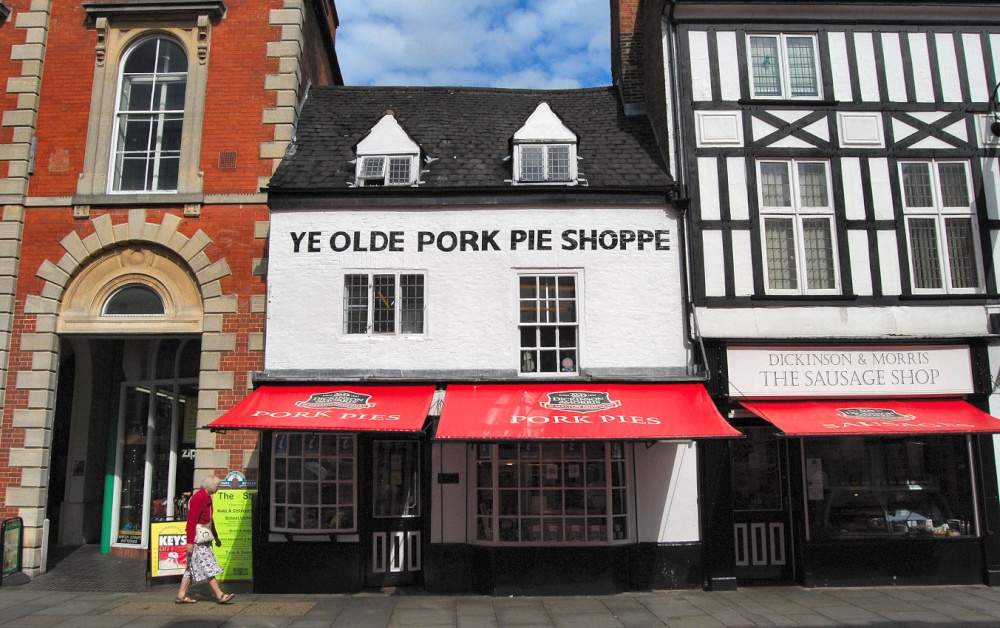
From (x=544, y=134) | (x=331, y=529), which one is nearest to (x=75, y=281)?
(x=331, y=529)

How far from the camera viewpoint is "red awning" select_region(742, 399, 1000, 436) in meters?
9.49

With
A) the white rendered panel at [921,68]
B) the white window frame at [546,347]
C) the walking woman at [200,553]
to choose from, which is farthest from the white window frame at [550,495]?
the white rendered panel at [921,68]

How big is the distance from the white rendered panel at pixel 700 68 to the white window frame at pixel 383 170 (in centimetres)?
485

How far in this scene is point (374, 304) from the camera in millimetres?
10898

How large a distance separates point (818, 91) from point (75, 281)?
12917 millimetres

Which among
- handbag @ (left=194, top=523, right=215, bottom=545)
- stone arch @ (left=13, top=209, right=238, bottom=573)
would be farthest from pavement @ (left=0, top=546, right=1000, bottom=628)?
stone arch @ (left=13, top=209, right=238, bottom=573)

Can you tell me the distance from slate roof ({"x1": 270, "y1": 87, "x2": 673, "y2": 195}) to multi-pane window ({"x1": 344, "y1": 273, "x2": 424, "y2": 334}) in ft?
4.77

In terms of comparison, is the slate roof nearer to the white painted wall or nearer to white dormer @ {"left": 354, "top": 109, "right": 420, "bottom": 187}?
white dormer @ {"left": 354, "top": 109, "right": 420, "bottom": 187}

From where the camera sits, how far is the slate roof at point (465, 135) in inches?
447

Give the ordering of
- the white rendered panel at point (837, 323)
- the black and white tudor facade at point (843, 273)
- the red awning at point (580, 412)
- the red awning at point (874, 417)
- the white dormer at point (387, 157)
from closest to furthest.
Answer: the red awning at point (580, 412), the red awning at point (874, 417), the black and white tudor facade at point (843, 273), the white rendered panel at point (837, 323), the white dormer at point (387, 157)

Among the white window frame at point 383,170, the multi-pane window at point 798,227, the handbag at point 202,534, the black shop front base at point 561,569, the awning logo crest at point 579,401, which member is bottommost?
the black shop front base at point 561,569

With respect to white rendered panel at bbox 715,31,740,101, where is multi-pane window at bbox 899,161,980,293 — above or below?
below

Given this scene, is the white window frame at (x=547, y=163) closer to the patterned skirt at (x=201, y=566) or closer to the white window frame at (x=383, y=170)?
the white window frame at (x=383, y=170)

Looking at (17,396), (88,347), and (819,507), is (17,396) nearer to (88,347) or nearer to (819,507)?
(88,347)
